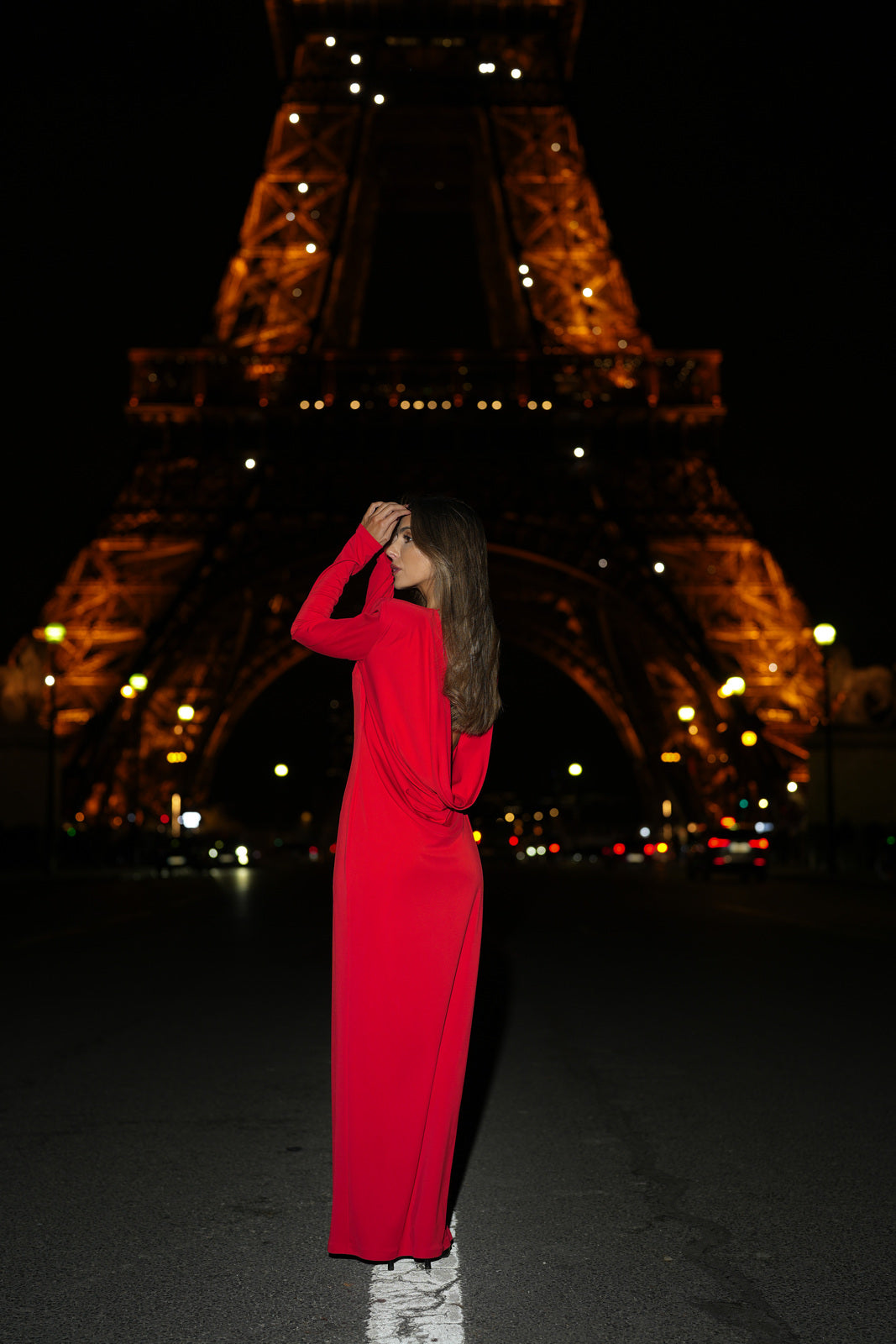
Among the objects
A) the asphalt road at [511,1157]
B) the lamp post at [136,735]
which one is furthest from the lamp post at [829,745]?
the asphalt road at [511,1157]

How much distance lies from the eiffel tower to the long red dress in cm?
3401

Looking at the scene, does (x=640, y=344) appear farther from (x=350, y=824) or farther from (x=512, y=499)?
(x=350, y=824)

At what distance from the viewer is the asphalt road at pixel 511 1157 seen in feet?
12.5

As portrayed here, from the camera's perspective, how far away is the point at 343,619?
3799 millimetres

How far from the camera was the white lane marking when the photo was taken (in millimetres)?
3541

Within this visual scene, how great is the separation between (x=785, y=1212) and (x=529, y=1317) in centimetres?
136

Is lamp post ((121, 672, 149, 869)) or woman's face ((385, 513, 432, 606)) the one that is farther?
lamp post ((121, 672, 149, 869))

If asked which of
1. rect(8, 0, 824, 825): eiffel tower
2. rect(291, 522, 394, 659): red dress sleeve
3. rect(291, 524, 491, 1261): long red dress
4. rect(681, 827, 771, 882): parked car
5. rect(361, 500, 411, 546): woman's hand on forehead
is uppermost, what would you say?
rect(8, 0, 824, 825): eiffel tower

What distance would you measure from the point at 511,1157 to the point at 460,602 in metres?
2.61

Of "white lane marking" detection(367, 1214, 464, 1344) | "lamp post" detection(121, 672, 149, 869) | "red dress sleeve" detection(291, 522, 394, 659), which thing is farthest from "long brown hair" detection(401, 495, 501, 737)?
"lamp post" detection(121, 672, 149, 869)

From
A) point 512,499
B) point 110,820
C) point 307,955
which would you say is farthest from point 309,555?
point 307,955

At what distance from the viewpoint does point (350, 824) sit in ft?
12.7

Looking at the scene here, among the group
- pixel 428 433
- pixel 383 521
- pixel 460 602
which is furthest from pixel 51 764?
pixel 460 602

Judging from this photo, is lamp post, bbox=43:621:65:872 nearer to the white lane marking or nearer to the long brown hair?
the white lane marking
